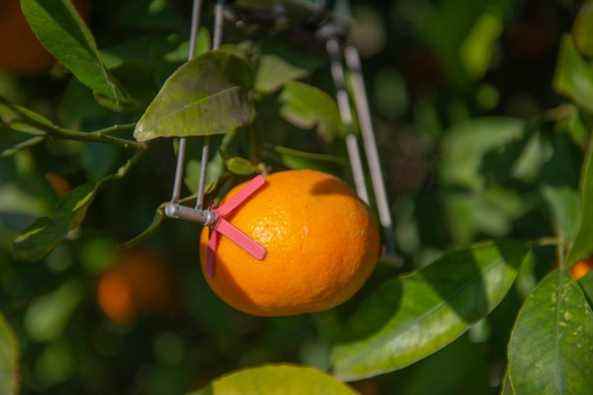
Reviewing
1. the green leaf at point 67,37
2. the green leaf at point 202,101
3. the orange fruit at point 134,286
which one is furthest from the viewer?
the orange fruit at point 134,286

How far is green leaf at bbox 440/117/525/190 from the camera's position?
158cm

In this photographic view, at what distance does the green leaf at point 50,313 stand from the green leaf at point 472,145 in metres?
0.75

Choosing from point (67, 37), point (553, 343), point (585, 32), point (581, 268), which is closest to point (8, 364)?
point (67, 37)

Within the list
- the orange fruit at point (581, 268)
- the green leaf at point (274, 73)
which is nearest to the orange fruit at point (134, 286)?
the green leaf at point (274, 73)

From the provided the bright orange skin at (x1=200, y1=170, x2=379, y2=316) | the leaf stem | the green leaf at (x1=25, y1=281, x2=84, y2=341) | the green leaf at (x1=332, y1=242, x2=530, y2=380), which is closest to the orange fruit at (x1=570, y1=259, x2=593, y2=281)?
the green leaf at (x1=332, y1=242, x2=530, y2=380)

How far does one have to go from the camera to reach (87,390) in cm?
188

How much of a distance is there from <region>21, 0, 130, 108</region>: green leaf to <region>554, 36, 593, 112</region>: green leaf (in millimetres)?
622

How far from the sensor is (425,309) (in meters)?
1.11

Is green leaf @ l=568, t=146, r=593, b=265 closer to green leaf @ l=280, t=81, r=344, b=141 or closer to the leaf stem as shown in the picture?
green leaf @ l=280, t=81, r=344, b=141

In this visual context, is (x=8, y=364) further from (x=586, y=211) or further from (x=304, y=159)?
(x=586, y=211)

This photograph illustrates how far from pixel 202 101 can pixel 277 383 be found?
364 millimetres

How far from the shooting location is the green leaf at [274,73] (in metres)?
1.17

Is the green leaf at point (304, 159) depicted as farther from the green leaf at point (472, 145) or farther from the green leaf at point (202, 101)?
the green leaf at point (472, 145)

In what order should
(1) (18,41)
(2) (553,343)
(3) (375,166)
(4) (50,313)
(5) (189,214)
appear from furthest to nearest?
(4) (50,313), (1) (18,41), (3) (375,166), (2) (553,343), (5) (189,214)
